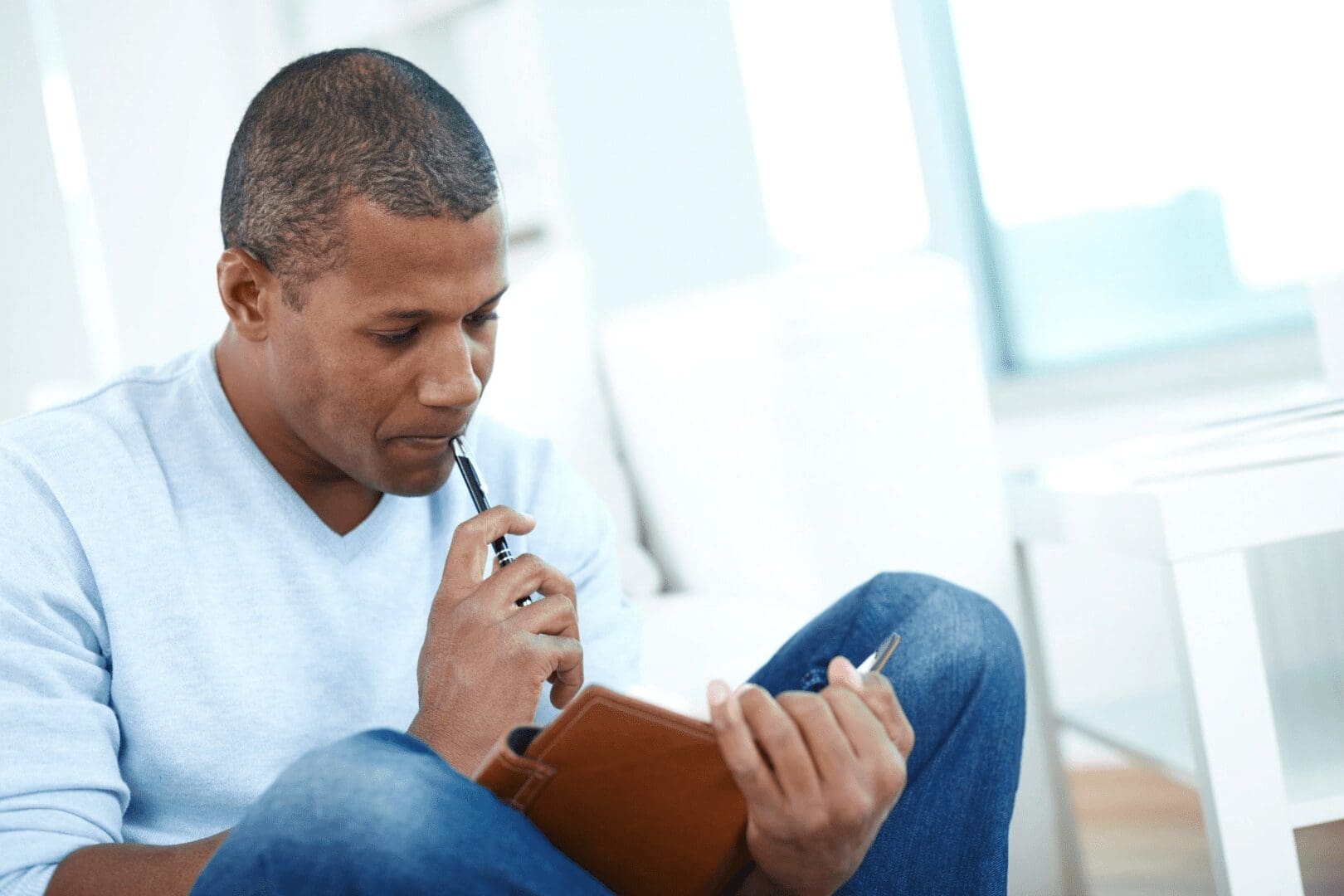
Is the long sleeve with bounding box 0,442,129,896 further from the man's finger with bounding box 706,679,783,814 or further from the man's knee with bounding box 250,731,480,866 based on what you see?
the man's finger with bounding box 706,679,783,814

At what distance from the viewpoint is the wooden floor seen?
1.48 m

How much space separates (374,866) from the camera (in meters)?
0.65

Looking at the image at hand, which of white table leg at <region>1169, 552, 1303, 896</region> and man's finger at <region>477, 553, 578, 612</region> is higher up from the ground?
man's finger at <region>477, 553, 578, 612</region>

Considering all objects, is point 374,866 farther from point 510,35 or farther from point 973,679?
point 510,35

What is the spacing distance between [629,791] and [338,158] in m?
0.49

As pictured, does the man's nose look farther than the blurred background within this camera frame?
No

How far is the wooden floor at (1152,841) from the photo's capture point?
4.85 feet

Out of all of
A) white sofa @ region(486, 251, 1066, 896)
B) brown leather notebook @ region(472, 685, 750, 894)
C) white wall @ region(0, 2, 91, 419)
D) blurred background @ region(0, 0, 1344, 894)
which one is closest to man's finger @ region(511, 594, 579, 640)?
brown leather notebook @ region(472, 685, 750, 894)

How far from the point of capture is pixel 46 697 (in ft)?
2.66

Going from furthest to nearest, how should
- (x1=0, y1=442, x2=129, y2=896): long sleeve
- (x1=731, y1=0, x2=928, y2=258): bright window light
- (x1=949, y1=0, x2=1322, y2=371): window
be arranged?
(x1=731, y1=0, x2=928, y2=258): bright window light
(x1=949, y1=0, x2=1322, y2=371): window
(x1=0, y1=442, x2=129, y2=896): long sleeve

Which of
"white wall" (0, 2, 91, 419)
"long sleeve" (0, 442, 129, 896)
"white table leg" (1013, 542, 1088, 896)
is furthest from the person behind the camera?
"white wall" (0, 2, 91, 419)

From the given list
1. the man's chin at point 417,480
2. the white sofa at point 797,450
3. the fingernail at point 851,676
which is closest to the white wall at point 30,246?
the white sofa at point 797,450

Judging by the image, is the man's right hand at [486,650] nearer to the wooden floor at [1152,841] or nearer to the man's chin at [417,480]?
the man's chin at [417,480]

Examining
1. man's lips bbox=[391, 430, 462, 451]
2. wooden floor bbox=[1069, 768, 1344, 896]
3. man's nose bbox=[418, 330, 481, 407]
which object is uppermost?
man's nose bbox=[418, 330, 481, 407]
